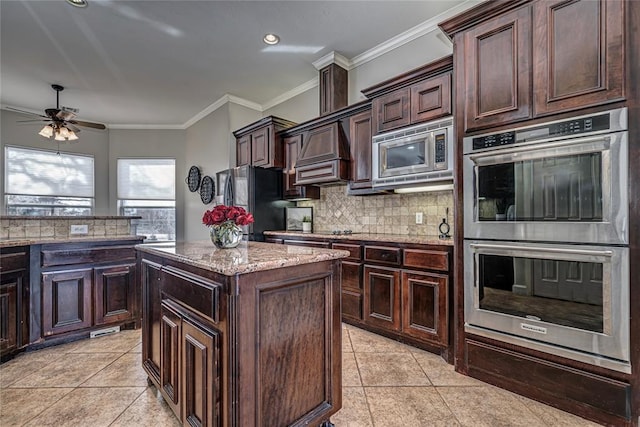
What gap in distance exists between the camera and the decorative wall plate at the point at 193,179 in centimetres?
560

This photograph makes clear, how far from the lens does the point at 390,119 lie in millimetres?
2859

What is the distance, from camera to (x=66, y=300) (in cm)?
269

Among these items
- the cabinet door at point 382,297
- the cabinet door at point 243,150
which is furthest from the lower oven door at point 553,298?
the cabinet door at point 243,150

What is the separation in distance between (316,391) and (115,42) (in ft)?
13.6

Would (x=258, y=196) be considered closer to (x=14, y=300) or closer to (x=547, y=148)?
(x=14, y=300)

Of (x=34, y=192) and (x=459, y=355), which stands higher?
(x=34, y=192)

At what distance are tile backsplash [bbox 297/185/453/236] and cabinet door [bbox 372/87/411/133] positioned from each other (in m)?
0.81

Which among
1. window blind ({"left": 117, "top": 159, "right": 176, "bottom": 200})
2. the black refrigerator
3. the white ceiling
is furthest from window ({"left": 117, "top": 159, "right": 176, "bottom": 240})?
the black refrigerator

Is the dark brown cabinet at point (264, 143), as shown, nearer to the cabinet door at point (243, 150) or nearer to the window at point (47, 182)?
the cabinet door at point (243, 150)

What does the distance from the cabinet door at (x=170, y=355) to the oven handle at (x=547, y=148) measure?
2.17 meters

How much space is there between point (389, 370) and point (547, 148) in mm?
1847

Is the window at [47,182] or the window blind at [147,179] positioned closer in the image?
the window at [47,182]

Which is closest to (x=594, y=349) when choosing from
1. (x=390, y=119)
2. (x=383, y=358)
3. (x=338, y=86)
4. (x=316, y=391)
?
(x=383, y=358)

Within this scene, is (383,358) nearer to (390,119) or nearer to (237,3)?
(390,119)
